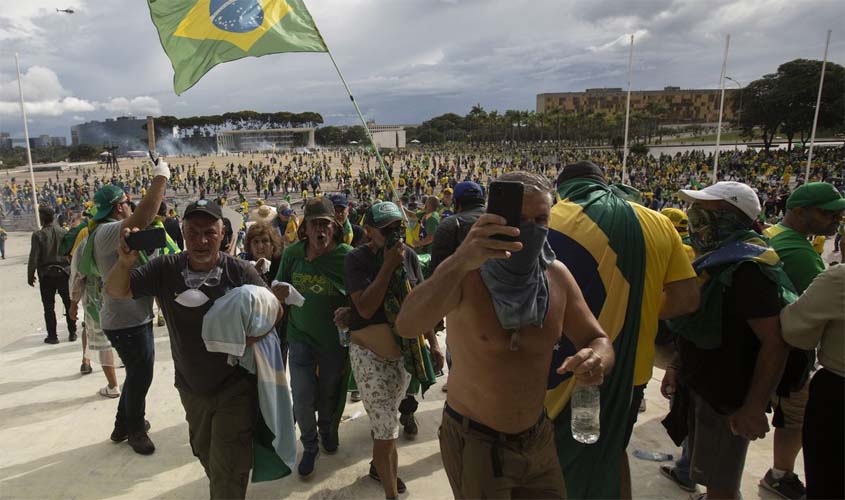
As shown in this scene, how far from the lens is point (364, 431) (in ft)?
11.7

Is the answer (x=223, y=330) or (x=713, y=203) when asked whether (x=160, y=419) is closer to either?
(x=223, y=330)

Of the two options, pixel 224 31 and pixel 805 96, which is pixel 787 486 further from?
pixel 805 96

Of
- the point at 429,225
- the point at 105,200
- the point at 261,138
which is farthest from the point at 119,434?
the point at 261,138

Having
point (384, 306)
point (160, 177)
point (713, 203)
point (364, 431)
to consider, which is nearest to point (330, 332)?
point (384, 306)

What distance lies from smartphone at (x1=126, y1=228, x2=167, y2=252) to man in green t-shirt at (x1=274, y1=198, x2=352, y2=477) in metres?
1.06

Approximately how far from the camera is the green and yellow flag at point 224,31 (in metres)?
3.40

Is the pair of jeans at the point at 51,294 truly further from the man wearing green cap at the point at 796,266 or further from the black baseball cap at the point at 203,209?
the man wearing green cap at the point at 796,266

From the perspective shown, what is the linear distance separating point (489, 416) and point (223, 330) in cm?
124

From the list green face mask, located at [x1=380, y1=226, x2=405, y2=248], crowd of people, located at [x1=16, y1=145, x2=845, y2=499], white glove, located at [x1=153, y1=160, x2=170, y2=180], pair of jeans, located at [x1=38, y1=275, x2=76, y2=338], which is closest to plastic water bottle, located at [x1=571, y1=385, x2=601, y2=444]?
crowd of people, located at [x1=16, y1=145, x2=845, y2=499]

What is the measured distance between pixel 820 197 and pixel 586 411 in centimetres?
187

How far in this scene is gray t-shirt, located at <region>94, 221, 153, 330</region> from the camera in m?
3.22

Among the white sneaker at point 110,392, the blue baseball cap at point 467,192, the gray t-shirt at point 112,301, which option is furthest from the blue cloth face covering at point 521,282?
the white sneaker at point 110,392

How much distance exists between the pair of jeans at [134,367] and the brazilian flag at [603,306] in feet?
8.67

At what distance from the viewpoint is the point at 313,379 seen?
126 inches
